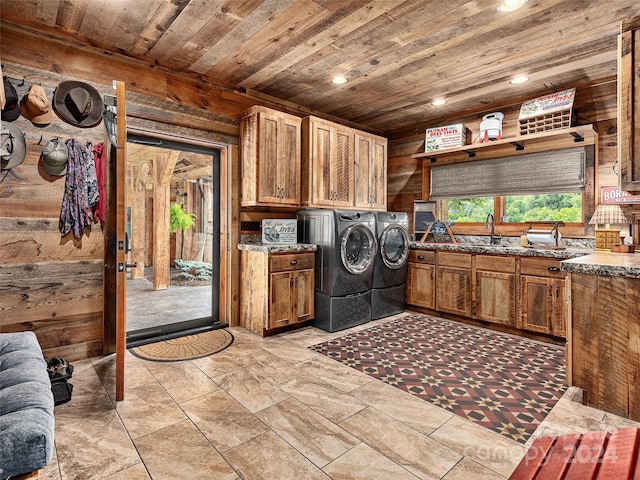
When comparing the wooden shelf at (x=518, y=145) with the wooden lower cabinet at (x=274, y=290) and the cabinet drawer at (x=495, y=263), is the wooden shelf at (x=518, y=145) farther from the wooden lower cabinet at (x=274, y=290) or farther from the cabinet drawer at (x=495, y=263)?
the wooden lower cabinet at (x=274, y=290)

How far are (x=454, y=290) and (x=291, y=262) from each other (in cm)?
193

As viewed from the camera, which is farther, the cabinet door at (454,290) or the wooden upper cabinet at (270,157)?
the cabinet door at (454,290)

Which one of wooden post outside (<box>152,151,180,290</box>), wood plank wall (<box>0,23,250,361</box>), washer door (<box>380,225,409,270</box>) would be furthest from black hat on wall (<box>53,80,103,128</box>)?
washer door (<box>380,225,409,270</box>)

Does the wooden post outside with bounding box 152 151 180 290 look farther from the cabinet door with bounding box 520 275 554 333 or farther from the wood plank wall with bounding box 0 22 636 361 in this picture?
the cabinet door with bounding box 520 275 554 333

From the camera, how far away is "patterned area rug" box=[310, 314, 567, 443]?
211cm

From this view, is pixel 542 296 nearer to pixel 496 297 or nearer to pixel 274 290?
pixel 496 297

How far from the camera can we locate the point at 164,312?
438cm

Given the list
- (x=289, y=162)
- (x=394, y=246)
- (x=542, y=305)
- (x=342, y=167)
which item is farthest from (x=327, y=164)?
(x=542, y=305)

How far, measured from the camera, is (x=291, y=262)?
3602 millimetres

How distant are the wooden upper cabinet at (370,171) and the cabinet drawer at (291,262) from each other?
105 cm

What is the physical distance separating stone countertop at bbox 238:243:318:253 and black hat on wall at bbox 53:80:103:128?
170 centimetres

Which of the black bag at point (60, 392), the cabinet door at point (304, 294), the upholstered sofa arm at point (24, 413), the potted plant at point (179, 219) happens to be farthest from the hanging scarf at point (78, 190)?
the potted plant at point (179, 219)

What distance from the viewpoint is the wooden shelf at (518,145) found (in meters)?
3.52

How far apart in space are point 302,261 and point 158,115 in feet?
6.45
